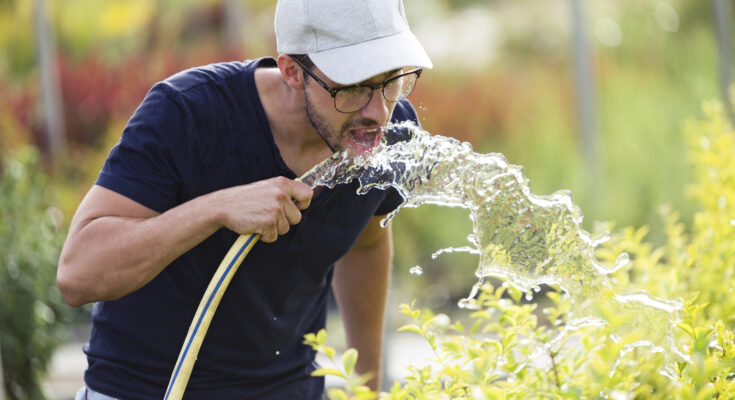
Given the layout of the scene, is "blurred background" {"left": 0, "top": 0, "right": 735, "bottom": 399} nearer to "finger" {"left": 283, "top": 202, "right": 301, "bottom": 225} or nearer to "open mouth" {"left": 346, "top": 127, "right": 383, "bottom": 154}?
"open mouth" {"left": 346, "top": 127, "right": 383, "bottom": 154}

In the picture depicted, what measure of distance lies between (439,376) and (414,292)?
4.27 metres

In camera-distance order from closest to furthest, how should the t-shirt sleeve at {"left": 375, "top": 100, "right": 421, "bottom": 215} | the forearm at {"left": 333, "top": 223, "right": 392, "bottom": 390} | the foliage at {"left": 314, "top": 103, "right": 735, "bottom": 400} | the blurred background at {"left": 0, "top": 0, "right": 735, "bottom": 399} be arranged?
the foliage at {"left": 314, "top": 103, "right": 735, "bottom": 400} → the t-shirt sleeve at {"left": 375, "top": 100, "right": 421, "bottom": 215} → the forearm at {"left": 333, "top": 223, "right": 392, "bottom": 390} → the blurred background at {"left": 0, "top": 0, "right": 735, "bottom": 399}

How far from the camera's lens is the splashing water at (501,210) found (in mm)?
2119

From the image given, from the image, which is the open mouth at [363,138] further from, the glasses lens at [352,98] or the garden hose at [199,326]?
the garden hose at [199,326]

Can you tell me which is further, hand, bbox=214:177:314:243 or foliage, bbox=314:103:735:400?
hand, bbox=214:177:314:243

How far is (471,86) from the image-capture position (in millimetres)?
6488

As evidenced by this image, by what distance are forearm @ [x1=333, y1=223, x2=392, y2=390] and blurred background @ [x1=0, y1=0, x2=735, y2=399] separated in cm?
213

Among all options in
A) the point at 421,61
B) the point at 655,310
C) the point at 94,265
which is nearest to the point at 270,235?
the point at 94,265

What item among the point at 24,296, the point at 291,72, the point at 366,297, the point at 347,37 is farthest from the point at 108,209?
the point at 24,296

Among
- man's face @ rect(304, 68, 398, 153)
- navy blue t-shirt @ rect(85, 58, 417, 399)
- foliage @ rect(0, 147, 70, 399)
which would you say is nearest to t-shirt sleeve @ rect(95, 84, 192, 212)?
navy blue t-shirt @ rect(85, 58, 417, 399)

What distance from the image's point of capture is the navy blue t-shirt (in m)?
2.17

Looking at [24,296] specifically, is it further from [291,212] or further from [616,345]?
[616,345]

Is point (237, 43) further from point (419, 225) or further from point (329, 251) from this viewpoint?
point (329, 251)

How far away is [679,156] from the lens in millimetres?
5918
